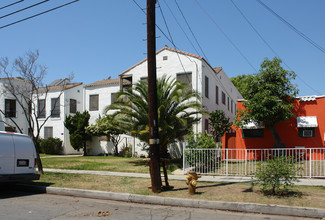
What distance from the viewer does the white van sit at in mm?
8984

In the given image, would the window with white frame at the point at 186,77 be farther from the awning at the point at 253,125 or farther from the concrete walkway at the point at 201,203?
the concrete walkway at the point at 201,203

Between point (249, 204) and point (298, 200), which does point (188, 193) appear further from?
point (298, 200)

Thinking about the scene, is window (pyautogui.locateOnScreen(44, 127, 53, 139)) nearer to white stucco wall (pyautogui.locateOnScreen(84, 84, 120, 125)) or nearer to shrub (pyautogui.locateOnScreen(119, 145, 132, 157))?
white stucco wall (pyautogui.locateOnScreen(84, 84, 120, 125))

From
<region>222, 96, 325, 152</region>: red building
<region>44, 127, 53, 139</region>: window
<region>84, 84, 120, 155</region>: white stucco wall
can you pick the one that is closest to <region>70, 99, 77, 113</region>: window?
<region>84, 84, 120, 155</region>: white stucco wall

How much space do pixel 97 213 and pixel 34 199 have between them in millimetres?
2839

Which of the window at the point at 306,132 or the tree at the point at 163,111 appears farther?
the window at the point at 306,132

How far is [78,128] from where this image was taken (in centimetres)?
2567

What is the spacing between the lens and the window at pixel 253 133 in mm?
17984

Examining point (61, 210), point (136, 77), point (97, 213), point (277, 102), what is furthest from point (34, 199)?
point (136, 77)

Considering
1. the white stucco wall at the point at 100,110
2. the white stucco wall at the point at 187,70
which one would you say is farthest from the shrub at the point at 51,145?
the white stucco wall at the point at 187,70

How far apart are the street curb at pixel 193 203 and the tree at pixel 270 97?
9.33m

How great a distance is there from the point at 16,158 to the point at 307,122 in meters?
14.7

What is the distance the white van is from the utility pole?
4176 mm

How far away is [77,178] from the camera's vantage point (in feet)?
39.0
